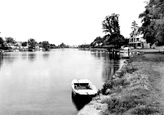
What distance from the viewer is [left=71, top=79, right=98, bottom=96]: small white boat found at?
16381mm

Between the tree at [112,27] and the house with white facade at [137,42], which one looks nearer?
the tree at [112,27]

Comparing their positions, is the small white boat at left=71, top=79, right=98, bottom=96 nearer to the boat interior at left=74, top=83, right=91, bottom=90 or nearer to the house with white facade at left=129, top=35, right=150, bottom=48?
the boat interior at left=74, top=83, right=91, bottom=90

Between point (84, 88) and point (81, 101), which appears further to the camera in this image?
point (84, 88)

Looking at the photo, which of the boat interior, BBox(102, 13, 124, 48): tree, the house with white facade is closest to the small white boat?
the boat interior

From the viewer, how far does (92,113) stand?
455 inches

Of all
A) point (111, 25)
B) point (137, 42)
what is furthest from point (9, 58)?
point (137, 42)

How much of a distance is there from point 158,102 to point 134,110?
1867 millimetres

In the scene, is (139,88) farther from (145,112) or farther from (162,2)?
(162,2)

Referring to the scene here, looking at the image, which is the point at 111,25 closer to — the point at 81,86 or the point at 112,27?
the point at 112,27

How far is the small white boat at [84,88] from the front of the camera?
16381 mm

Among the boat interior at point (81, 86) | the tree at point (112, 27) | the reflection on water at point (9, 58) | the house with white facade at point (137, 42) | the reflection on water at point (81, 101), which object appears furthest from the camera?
the house with white facade at point (137, 42)

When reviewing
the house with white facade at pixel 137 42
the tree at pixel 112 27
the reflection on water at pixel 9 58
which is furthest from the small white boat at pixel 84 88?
the house with white facade at pixel 137 42

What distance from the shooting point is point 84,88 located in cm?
1877

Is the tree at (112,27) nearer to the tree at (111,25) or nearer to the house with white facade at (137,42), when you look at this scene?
the tree at (111,25)
